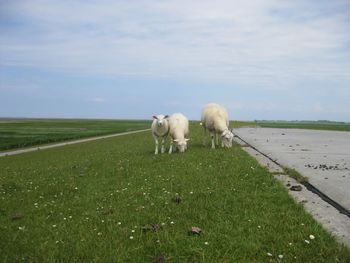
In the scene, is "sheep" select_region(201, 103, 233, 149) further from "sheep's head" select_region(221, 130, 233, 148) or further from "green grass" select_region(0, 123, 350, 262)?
"green grass" select_region(0, 123, 350, 262)

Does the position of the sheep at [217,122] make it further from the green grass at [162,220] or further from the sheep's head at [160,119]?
the green grass at [162,220]

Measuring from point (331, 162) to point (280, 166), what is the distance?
10.4 ft

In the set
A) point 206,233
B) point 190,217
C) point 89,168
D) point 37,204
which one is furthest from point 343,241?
point 89,168

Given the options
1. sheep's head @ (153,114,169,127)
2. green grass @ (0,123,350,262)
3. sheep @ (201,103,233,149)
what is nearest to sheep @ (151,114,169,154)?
sheep's head @ (153,114,169,127)

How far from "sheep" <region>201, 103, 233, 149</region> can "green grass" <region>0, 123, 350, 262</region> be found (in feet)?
36.9

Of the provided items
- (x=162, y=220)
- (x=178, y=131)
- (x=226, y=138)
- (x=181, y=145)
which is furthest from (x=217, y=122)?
(x=162, y=220)

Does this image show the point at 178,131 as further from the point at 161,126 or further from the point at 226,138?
the point at 226,138

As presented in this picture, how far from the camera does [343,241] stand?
8914mm

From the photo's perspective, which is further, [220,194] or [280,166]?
[280,166]

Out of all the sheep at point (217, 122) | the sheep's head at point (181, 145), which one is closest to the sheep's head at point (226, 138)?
the sheep at point (217, 122)

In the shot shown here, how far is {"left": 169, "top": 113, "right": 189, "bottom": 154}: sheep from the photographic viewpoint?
1046 inches

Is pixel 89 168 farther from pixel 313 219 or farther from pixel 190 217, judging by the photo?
pixel 313 219

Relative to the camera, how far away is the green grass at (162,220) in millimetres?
8609

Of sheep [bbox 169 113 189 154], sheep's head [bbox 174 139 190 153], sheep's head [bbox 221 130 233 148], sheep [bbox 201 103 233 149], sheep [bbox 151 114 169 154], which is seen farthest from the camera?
sheep [bbox 201 103 233 149]
